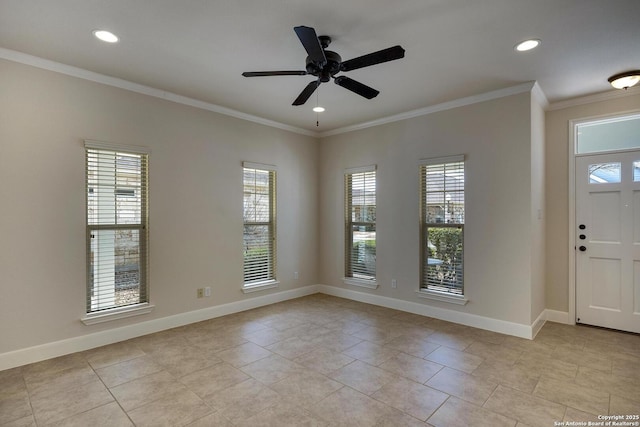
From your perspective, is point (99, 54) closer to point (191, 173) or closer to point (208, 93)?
point (208, 93)

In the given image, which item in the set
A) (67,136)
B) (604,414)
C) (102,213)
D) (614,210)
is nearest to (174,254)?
(102,213)

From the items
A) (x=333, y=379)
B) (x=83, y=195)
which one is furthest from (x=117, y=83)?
(x=333, y=379)

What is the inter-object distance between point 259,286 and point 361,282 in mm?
1575

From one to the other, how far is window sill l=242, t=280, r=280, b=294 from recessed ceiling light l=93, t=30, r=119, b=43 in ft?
A: 10.6

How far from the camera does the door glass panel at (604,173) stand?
12.7ft

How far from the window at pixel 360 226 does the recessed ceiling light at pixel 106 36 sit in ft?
11.5

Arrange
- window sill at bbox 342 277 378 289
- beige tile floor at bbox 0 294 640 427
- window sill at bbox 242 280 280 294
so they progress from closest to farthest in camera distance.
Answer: beige tile floor at bbox 0 294 640 427 → window sill at bbox 242 280 280 294 → window sill at bbox 342 277 378 289

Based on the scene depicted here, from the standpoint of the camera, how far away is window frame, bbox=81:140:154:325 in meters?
3.37

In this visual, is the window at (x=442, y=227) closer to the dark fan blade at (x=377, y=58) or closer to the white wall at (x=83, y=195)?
the white wall at (x=83, y=195)

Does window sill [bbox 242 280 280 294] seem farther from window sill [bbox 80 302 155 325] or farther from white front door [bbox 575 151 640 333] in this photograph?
white front door [bbox 575 151 640 333]

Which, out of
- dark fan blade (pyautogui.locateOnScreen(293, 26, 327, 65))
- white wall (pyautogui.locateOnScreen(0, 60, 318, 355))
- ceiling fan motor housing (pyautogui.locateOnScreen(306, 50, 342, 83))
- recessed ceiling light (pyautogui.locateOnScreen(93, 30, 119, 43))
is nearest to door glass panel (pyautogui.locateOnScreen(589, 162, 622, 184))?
ceiling fan motor housing (pyautogui.locateOnScreen(306, 50, 342, 83))

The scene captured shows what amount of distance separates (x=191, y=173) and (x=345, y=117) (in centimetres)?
231

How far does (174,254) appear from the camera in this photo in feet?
13.1

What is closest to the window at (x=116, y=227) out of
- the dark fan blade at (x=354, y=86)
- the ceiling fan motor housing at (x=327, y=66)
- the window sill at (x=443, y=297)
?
the ceiling fan motor housing at (x=327, y=66)
